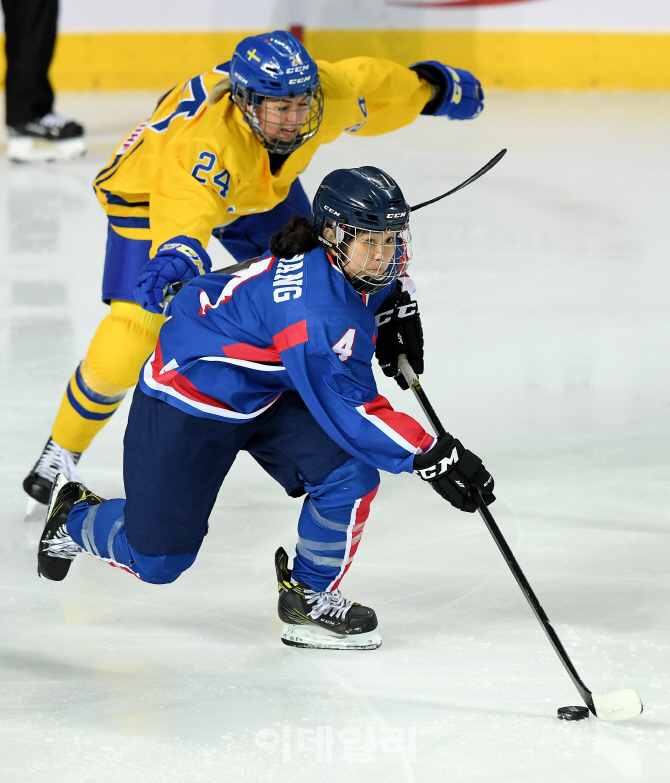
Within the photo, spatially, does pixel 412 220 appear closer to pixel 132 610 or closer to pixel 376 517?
pixel 376 517

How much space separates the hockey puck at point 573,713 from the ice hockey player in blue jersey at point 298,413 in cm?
40

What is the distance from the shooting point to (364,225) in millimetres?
2199

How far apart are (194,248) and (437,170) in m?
4.16

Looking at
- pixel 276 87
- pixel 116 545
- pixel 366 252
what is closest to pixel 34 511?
pixel 116 545

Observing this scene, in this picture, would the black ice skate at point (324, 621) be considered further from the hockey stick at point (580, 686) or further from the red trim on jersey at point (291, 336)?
the red trim on jersey at point (291, 336)

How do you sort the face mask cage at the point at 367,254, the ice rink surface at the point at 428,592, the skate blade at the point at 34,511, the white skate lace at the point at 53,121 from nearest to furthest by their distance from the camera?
the ice rink surface at the point at 428,592 < the face mask cage at the point at 367,254 < the skate blade at the point at 34,511 < the white skate lace at the point at 53,121

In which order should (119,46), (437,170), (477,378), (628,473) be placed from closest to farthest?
1. (628,473)
2. (477,378)
3. (437,170)
4. (119,46)

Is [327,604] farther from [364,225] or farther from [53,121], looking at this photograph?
[53,121]

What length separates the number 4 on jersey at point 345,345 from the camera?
2.16 m

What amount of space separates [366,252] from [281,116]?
702mm

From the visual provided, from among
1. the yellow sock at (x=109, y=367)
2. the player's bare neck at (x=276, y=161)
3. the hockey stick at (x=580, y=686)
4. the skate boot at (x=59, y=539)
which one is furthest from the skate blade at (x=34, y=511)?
the hockey stick at (x=580, y=686)

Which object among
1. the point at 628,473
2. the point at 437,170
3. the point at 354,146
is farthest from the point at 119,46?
the point at 628,473

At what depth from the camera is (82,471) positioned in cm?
335

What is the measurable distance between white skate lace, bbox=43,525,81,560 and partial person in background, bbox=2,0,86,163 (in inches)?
196
